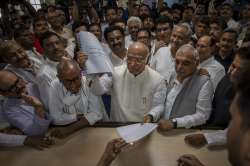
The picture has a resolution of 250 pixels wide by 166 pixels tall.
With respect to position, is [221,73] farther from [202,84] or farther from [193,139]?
[193,139]

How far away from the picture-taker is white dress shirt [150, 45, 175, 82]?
3.04 metres

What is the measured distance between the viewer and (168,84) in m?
2.37

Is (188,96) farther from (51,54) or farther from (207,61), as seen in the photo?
(51,54)

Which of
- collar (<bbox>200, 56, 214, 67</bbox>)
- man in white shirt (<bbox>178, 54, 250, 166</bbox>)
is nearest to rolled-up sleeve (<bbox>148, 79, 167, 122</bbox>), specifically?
collar (<bbox>200, 56, 214, 67</bbox>)

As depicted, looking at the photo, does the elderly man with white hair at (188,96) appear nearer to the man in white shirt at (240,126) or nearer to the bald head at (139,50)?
the bald head at (139,50)

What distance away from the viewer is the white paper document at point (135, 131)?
5.23 ft

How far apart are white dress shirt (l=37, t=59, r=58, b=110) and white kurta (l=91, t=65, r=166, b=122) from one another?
0.50m

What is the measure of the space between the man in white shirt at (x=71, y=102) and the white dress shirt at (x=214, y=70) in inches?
48.2

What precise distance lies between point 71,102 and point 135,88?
65cm

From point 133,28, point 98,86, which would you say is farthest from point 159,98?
point 133,28

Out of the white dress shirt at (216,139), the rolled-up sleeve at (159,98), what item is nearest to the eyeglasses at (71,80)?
the rolled-up sleeve at (159,98)

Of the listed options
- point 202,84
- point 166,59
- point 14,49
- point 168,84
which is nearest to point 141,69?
point 168,84

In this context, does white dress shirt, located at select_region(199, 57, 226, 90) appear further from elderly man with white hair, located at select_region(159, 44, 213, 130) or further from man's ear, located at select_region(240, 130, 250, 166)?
man's ear, located at select_region(240, 130, 250, 166)

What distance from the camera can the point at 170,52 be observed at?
124 inches
